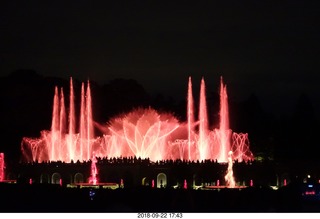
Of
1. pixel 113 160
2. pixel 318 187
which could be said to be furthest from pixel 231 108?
pixel 318 187

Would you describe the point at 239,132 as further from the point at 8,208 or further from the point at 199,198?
the point at 8,208

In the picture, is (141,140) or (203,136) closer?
(203,136)

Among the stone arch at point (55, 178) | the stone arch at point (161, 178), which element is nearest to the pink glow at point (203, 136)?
the stone arch at point (161, 178)

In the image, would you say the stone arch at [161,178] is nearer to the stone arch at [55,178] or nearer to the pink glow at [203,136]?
the stone arch at [55,178]

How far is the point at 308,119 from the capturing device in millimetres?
76125

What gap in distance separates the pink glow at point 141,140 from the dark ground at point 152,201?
29.2 m

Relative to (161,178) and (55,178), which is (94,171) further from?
(161,178)

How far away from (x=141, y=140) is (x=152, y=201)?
36.2 meters

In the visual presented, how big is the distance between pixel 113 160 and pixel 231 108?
30.6 meters

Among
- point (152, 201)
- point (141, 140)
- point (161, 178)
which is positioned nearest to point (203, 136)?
point (141, 140)

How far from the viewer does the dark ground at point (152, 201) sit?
27531mm

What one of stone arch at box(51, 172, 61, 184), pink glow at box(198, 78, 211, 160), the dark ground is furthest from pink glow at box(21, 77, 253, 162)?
the dark ground

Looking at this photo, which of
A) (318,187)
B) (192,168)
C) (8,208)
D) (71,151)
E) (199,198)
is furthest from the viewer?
(71,151)

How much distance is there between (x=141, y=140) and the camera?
216ft
